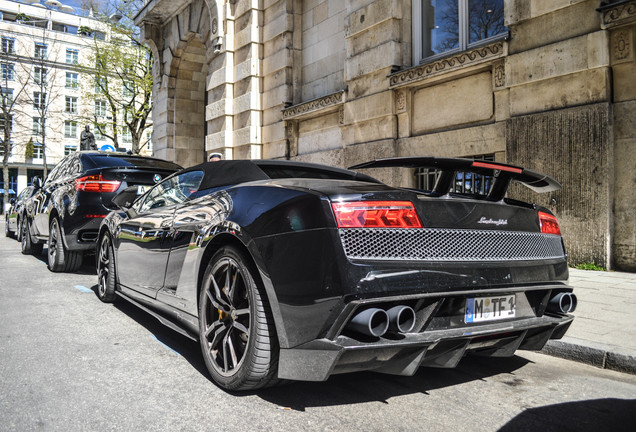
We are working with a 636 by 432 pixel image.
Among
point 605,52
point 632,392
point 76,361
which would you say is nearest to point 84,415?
point 76,361

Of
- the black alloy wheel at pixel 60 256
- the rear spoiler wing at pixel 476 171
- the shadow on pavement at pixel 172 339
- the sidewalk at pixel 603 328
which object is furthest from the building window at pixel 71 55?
the rear spoiler wing at pixel 476 171

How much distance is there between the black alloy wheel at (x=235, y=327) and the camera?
2598 mm

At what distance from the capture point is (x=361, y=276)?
2.34m

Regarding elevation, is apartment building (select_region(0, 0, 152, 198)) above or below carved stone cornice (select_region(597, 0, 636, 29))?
above

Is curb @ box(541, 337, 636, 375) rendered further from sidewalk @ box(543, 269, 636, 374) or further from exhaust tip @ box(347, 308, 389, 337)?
exhaust tip @ box(347, 308, 389, 337)

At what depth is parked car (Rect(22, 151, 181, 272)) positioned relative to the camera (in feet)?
22.3

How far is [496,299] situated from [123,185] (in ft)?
18.1

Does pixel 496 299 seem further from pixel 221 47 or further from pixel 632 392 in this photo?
pixel 221 47

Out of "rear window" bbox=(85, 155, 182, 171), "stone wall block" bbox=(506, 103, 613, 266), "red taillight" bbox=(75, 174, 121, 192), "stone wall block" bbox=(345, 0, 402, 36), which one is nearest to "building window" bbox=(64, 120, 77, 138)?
"stone wall block" bbox=(345, 0, 402, 36)

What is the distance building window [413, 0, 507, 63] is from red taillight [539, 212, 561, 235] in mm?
5968

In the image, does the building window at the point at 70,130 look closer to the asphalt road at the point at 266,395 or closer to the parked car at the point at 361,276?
the asphalt road at the point at 266,395

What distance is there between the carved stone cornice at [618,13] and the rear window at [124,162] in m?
5.69

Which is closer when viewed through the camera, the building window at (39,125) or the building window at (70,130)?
the building window at (39,125)

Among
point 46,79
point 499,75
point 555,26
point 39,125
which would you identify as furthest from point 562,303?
point 46,79
